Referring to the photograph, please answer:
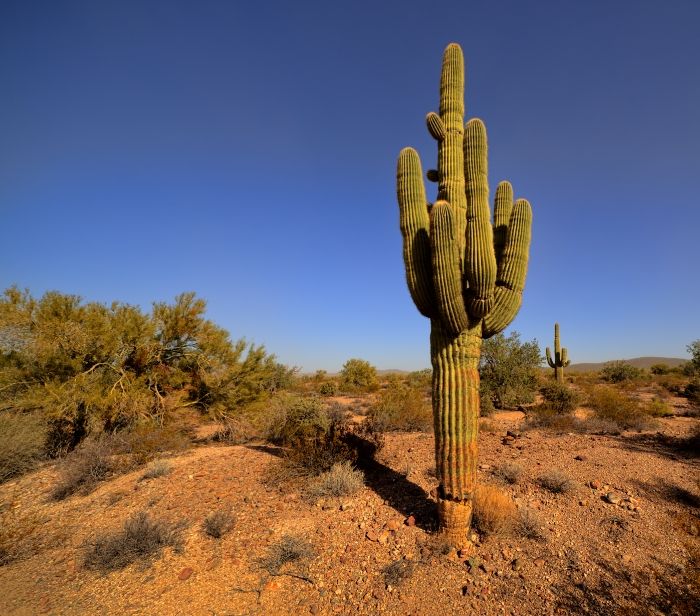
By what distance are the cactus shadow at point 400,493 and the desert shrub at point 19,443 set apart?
258 inches

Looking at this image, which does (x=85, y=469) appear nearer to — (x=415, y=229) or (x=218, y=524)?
(x=218, y=524)

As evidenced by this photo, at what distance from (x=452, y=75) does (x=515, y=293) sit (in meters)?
3.70

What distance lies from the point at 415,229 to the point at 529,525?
395 cm

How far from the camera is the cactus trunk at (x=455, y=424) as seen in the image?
14.0 feet

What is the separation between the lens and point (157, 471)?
6.61 meters

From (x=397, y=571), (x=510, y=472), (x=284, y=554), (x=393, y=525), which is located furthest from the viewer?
(x=510, y=472)

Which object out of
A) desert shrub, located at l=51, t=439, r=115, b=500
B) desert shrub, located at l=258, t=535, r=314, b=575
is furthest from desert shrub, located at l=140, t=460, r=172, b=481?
desert shrub, located at l=258, t=535, r=314, b=575

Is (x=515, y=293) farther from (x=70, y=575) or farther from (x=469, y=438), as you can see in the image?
(x=70, y=575)

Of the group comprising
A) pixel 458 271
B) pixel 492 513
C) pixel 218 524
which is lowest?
pixel 218 524

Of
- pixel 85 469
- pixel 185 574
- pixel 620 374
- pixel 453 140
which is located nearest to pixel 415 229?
pixel 453 140

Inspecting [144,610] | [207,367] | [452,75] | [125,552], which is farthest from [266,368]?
[452,75]

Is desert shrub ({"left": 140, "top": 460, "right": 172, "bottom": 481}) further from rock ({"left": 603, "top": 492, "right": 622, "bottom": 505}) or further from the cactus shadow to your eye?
rock ({"left": 603, "top": 492, "right": 622, "bottom": 505})

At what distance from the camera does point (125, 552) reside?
13.8 ft

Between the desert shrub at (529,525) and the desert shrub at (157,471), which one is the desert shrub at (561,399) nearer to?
the desert shrub at (529,525)
